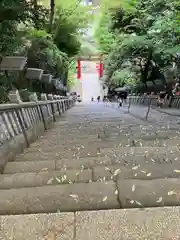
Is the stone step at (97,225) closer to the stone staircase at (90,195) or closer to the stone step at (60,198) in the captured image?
the stone staircase at (90,195)

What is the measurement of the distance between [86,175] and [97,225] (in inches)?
51.6

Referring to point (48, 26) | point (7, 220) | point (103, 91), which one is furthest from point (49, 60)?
point (103, 91)

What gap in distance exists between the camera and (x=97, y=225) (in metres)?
2.34

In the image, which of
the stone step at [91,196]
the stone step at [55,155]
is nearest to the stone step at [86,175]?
the stone step at [91,196]

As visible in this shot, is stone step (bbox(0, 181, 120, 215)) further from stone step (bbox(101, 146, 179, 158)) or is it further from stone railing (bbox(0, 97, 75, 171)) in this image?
stone step (bbox(101, 146, 179, 158))

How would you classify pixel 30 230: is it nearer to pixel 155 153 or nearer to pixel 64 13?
pixel 155 153

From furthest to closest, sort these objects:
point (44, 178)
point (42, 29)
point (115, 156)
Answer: point (42, 29) → point (115, 156) → point (44, 178)

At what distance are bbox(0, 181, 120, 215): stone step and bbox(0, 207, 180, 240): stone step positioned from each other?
0.24 m

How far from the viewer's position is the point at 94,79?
214 ft

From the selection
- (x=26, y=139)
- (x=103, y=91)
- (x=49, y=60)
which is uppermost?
(x=49, y=60)

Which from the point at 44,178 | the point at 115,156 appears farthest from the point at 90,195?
the point at 115,156

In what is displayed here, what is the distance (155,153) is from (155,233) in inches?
105

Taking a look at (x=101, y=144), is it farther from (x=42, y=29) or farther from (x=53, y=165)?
(x=42, y=29)

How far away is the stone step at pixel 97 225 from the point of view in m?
2.23
